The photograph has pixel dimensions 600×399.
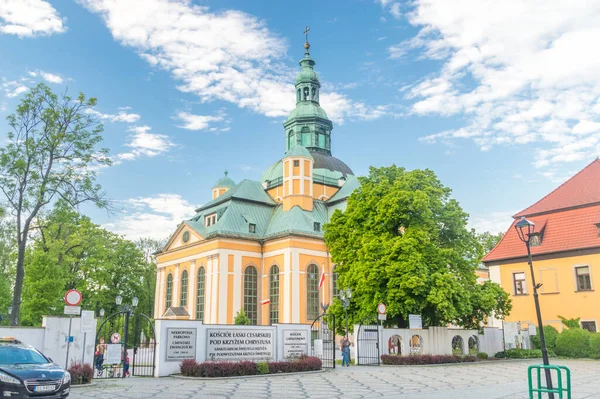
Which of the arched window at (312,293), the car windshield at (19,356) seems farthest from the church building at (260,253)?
the car windshield at (19,356)

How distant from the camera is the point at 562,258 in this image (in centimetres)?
3231

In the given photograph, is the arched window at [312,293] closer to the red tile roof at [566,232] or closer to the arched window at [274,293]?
the arched window at [274,293]

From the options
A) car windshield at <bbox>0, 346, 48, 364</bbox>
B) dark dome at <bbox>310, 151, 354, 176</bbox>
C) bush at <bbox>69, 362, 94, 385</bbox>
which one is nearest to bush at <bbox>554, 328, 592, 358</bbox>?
bush at <bbox>69, 362, 94, 385</bbox>

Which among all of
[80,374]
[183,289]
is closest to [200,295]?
[183,289]

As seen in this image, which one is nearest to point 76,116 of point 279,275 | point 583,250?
point 279,275

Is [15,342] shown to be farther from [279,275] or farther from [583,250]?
[279,275]

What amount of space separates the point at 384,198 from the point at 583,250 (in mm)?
12159

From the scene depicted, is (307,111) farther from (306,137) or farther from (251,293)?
(251,293)

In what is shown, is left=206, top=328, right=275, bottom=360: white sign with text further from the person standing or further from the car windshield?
the car windshield

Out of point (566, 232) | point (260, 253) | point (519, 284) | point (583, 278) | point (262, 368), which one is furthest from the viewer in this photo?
point (260, 253)

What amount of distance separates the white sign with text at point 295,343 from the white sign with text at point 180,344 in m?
4.23

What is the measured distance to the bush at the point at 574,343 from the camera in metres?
28.9

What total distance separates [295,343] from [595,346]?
54.5ft

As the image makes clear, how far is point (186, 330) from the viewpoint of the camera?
20.4 meters
